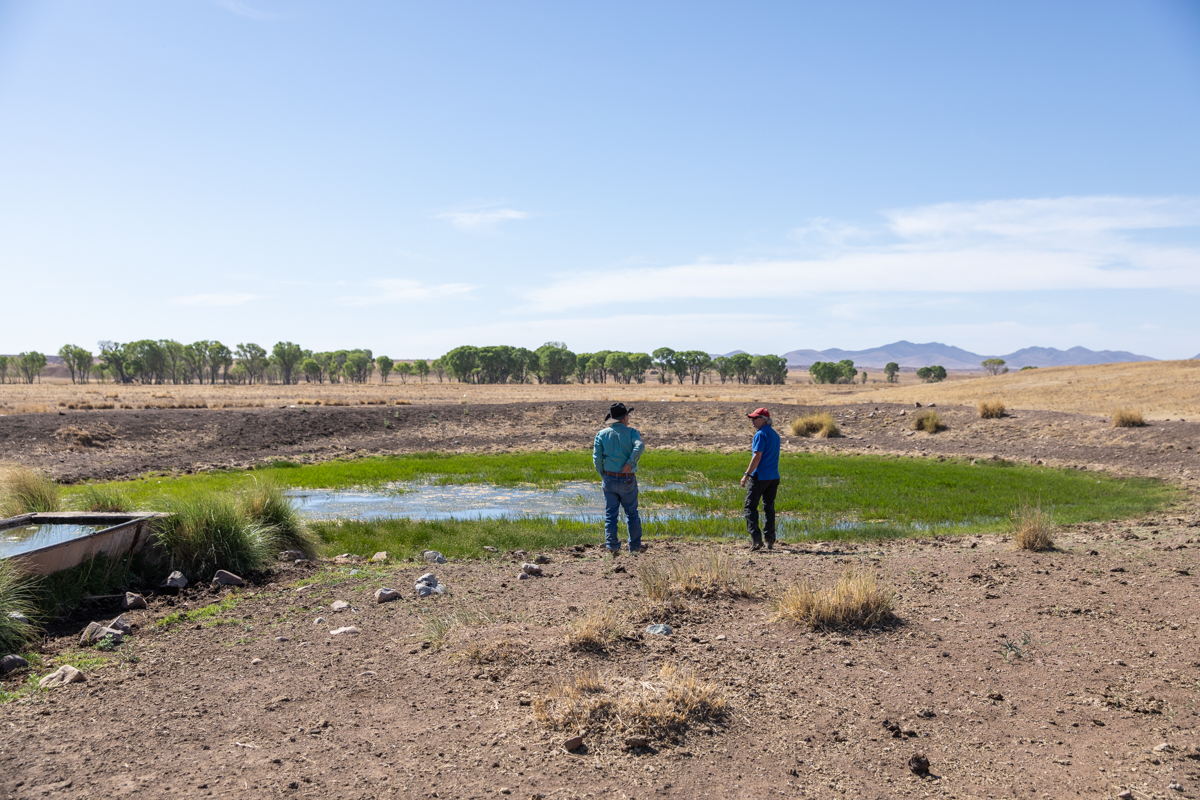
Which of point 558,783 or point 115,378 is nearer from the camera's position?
point 558,783

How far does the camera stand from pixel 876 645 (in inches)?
250

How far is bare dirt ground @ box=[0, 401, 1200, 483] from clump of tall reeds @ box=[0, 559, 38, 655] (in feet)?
51.7

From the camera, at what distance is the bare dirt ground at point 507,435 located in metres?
23.0

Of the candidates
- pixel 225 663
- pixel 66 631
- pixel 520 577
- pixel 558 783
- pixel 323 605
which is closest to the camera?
pixel 558 783

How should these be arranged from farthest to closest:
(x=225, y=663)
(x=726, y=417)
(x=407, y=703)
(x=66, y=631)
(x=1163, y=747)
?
(x=726, y=417) → (x=66, y=631) → (x=225, y=663) → (x=407, y=703) → (x=1163, y=747)

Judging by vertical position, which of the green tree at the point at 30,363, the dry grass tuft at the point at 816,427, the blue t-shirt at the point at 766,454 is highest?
the green tree at the point at 30,363

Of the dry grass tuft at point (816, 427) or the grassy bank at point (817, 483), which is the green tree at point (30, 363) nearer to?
the grassy bank at point (817, 483)

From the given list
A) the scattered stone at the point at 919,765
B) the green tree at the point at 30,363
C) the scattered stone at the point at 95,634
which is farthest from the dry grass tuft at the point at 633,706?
the green tree at the point at 30,363

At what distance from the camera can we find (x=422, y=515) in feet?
50.9

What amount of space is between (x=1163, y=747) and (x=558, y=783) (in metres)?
4.02

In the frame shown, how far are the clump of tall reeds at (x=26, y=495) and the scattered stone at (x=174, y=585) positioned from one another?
358 centimetres

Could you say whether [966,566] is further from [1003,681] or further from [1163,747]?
[1163,747]

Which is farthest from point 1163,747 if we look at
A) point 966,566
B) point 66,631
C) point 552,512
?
point 552,512

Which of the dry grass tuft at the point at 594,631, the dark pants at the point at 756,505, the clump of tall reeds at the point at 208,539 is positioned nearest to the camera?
the dry grass tuft at the point at 594,631
